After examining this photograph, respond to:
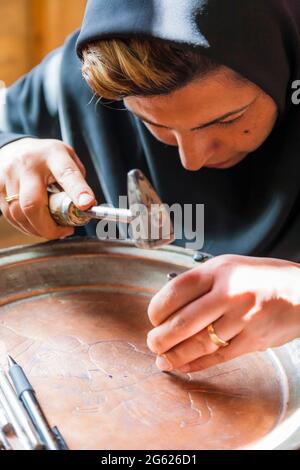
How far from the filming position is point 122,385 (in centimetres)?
72

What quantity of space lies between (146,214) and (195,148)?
0.20 meters

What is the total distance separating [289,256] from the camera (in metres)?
1.06

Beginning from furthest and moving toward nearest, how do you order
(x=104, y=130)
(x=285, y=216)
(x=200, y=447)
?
(x=104, y=130), (x=285, y=216), (x=200, y=447)

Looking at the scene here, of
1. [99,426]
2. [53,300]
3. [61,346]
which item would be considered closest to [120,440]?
[99,426]

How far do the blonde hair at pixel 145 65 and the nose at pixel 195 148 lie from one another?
98 millimetres

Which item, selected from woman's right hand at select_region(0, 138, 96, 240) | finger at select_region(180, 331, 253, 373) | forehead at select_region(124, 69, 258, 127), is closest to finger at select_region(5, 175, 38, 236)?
woman's right hand at select_region(0, 138, 96, 240)

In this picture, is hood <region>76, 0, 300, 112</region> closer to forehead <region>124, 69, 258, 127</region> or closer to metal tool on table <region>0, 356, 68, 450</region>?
forehead <region>124, 69, 258, 127</region>

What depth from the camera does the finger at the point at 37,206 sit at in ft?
2.93

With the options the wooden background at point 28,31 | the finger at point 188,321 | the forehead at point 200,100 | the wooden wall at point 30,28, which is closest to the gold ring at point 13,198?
the forehead at point 200,100

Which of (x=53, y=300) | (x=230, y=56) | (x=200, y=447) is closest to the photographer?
(x=200, y=447)

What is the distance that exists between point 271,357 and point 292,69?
376 mm

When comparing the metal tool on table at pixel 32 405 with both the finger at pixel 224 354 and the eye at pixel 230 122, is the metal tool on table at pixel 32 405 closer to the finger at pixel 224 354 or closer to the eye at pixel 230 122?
the finger at pixel 224 354

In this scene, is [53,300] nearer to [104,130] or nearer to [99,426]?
[99,426]

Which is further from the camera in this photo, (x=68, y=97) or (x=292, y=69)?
(x=68, y=97)
